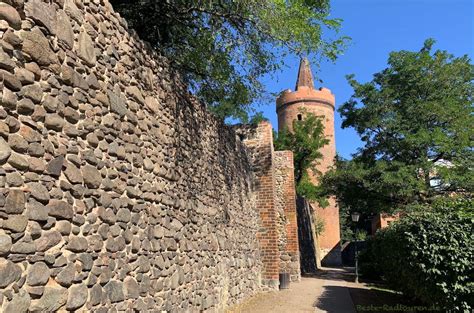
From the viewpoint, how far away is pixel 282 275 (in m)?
13.5

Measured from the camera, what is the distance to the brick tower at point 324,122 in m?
37.4

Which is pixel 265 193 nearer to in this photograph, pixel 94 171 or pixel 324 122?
pixel 94 171

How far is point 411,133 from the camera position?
1684 cm

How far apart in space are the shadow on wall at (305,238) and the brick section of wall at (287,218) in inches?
145

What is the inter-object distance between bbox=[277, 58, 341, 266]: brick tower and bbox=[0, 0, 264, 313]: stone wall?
30.1 m

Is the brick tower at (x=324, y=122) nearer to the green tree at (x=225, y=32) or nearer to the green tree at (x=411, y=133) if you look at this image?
the green tree at (x=411, y=133)

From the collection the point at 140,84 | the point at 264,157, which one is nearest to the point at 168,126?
the point at 140,84

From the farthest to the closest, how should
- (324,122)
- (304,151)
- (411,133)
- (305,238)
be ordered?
(324,122) < (304,151) < (305,238) < (411,133)

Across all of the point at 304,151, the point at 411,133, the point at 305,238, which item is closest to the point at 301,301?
the point at 411,133

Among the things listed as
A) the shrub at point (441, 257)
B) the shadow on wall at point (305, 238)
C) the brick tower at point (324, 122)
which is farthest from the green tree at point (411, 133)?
the brick tower at point (324, 122)

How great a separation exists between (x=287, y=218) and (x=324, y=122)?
2549 cm

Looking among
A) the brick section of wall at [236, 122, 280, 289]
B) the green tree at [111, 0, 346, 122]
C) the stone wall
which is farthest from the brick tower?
the stone wall

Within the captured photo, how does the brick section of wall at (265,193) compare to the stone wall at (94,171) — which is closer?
the stone wall at (94,171)

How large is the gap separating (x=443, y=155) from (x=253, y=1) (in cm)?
1254
